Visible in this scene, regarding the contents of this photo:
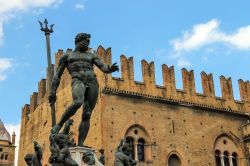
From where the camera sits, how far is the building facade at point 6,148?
5581 cm

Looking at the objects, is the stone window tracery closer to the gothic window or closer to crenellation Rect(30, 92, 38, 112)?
the gothic window

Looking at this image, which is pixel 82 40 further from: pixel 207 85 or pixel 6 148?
pixel 6 148

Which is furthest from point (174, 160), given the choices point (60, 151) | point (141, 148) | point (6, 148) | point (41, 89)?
point (6, 148)

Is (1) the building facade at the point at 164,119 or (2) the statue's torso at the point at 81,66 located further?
(1) the building facade at the point at 164,119

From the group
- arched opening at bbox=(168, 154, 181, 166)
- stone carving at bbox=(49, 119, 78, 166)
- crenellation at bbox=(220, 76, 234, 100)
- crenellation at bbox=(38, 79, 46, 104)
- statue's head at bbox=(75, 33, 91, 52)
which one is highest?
crenellation at bbox=(38, 79, 46, 104)

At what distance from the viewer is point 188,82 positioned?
26.8 m

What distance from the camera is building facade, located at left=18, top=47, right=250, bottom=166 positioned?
2369 cm

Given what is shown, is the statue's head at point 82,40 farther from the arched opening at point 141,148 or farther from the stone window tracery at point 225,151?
the stone window tracery at point 225,151

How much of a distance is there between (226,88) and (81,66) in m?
21.6

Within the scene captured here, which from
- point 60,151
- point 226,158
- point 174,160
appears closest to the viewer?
point 60,151

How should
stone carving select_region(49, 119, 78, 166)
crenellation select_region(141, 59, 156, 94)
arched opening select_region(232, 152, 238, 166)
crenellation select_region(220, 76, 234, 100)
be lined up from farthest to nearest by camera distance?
crenellation select_region(220, 76, 234, 100)
arched opening select_region(232, 152, 238, 166)
crenellation select_region(141, 59, 156, 94)
stone carving select_region(49, 119, 78, 166)

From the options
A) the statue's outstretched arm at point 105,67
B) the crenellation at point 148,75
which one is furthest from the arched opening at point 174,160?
the statue's outstretched arm at point 105,67

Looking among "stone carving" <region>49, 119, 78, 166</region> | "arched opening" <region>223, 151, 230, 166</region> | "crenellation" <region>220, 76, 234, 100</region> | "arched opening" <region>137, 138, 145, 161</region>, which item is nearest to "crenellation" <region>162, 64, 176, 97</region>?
"arched opening" <region>137, 138, 145, 161</region>

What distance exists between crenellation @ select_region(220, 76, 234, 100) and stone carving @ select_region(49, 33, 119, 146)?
2115 centimetres
